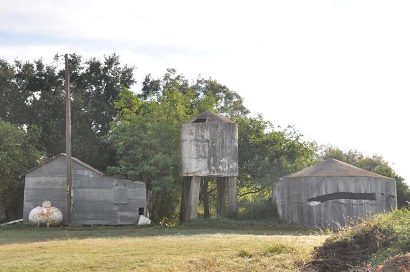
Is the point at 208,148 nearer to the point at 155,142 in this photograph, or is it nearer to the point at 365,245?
the point at 155,142

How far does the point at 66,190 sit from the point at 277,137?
1434cm

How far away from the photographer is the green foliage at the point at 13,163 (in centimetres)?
3638

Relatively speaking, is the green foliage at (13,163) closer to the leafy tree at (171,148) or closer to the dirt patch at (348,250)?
the leafy tree at (171,148)

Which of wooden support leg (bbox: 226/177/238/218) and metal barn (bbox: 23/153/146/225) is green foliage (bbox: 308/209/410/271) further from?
metal barn (bbox: 23/153/146/225)

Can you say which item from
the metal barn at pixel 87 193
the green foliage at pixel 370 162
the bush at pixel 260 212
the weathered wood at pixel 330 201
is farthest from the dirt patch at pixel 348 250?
the green foliage at pixel 370 162

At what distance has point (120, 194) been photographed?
34.0 metres

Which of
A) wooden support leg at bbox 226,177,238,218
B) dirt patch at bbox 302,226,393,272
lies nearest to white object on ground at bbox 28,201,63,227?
wooden support leg at bbox 226,177,238,218

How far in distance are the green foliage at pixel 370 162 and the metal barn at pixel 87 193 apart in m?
18.9

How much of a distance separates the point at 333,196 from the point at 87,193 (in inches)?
534

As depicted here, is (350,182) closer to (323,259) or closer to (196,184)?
(196,184)

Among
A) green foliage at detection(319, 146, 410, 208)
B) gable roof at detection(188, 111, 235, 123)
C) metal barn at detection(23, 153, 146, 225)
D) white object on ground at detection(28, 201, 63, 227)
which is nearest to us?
white object on ground at detection(28, 201, 63, 227)

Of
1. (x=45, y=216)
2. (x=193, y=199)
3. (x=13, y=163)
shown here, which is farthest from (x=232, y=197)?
(x=13, y=163)

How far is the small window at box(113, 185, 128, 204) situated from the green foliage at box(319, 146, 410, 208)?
1915 cm

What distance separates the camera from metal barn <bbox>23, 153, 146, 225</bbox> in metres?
33.8
